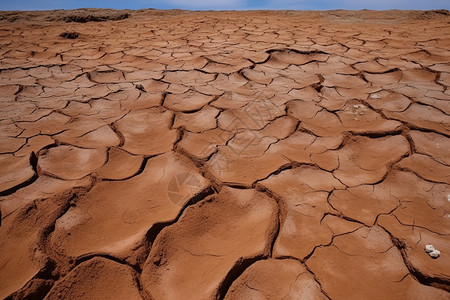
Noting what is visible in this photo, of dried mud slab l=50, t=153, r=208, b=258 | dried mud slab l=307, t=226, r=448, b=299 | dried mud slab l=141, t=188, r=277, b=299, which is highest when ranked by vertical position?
dried mud slab l=50, t=153, r=208, b=258

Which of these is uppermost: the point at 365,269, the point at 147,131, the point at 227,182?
the point at 147,131

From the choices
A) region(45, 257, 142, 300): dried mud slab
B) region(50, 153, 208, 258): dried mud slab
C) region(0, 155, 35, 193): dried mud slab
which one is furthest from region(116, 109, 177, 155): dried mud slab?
region(45, 257, 142, 300): dried mud slab

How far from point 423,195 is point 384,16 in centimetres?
681

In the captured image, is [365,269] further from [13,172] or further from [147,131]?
[13,172]

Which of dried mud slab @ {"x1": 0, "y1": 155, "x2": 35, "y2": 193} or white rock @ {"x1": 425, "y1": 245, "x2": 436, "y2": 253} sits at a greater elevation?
dried mud slab @ {"x1": 0, "y1": 155, "x2": 35, "y2": 193}

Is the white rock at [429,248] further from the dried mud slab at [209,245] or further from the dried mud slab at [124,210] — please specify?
the dried mud slab at [124,210]

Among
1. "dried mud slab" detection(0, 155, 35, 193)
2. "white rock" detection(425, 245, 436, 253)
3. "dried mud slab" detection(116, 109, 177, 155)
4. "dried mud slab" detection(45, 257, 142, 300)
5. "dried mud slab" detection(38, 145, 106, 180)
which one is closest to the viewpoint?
"dried mud slab" detection(45, 257, 142, 300)

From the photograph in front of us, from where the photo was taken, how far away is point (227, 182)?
123 cm

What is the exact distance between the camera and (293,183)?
123cm

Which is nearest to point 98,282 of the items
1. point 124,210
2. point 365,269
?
point 124,210

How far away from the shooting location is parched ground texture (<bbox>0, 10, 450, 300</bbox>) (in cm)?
85

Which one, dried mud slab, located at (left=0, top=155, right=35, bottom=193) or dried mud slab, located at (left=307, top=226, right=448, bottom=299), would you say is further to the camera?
dried mud slab, located at (left=0, top=155, right=35, bottom=193)

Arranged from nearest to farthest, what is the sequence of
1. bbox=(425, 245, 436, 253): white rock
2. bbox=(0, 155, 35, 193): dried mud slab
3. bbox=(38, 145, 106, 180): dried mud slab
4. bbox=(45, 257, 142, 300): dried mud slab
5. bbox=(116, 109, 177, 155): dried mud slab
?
bbox=(45, 257, 142, 300): dried mud slab < bbox=(425, 245, 436, 253): white rock < bbox=(0, 155, 35, 193): dried mud slab < bbox=(38, 145, 106, 180): dried mud slab < bbox=(116, 109, 177, 155): dried mud slab

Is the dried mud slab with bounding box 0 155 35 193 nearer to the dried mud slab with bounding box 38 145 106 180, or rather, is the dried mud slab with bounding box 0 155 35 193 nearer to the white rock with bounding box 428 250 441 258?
the dried mud slab with bounding box 38 145 106 180
